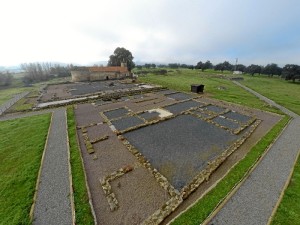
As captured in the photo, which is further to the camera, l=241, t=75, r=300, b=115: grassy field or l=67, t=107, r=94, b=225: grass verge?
l=241, t=75, r=300, b=115: grassy field

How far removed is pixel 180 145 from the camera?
18141 millimetres

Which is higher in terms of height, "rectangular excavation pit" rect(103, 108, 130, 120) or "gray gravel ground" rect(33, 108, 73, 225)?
"rectangular excavation pit" rect(103, 108, 130, 120)

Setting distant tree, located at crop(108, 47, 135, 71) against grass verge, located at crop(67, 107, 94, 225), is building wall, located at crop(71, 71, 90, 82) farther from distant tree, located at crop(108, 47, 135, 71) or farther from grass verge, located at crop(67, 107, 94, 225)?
grass verge, located at crop(67, 107, 94, 225)

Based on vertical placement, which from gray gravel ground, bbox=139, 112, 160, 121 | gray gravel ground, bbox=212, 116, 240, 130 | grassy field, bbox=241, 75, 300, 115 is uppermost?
grassy field, bbox=241, 75, 300, 115

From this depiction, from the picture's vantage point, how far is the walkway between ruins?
31.6 ft

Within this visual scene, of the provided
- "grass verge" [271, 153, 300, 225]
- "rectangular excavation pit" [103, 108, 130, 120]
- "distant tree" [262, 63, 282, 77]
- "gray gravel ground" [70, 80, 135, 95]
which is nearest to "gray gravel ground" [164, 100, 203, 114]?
"rectangular excavation pit" [103, 108, 130, 120]

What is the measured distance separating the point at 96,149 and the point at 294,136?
2333 centimetres

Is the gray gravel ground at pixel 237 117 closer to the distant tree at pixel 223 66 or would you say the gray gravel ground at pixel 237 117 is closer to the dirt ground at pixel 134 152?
the dirt ground at pixel 134 152

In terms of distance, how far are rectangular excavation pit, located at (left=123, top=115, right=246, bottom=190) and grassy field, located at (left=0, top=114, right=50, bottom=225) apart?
951 centimetres

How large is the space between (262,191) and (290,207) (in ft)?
5.24

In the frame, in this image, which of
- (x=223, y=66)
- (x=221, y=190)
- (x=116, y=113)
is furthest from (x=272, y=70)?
(x=221, y=190)

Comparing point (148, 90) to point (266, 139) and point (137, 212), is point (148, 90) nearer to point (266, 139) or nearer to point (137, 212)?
point (266, 139)

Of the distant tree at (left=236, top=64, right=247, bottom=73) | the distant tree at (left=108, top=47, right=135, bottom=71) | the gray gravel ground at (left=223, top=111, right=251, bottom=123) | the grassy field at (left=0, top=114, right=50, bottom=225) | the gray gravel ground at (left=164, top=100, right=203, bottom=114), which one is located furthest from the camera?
the distant tree at (left=236, top=64, right=247, bottom=73)

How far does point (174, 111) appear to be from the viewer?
98.4 feet
